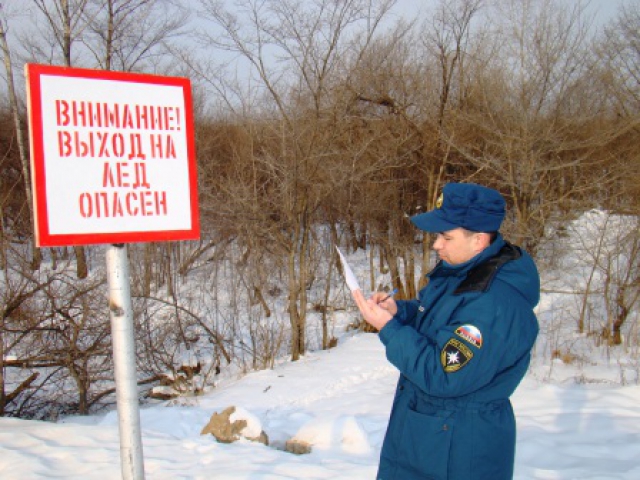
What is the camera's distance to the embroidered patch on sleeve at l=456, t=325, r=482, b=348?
200cm

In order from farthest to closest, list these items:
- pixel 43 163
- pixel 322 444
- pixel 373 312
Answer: pixel 322 444, pixel 373 312, pixel 43 163

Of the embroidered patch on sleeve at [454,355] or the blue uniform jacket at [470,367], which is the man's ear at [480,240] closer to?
the blue uniform jacket at [470,367]

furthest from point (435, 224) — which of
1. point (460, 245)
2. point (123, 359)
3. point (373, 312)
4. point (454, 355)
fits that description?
point (123, 359)

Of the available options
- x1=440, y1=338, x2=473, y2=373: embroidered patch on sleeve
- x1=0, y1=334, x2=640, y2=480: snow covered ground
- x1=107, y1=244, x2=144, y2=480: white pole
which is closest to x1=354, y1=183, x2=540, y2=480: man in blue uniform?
x1=440, y1=338, x2=473, y2=373: embroidered patch on sleeve

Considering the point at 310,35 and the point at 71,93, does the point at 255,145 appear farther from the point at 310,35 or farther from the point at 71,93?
the point at 71,93

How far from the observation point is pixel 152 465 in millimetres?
4254

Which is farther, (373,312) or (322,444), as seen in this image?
(322,444)

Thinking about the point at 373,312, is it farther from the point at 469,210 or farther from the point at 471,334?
the point at 469,210

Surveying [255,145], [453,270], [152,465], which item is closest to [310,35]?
[255,145]

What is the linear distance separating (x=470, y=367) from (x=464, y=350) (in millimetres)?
62

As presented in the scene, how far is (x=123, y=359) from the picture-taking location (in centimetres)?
212

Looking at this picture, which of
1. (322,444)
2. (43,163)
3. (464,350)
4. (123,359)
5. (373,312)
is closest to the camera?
(43,163)

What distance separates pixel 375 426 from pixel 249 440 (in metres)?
1.22

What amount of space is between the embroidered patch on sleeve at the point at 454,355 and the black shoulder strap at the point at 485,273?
8.5 inches
